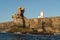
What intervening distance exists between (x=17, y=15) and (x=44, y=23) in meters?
20.6

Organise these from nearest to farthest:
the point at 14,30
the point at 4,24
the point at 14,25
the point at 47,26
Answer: the point at 14,30
the point at 14,25
the point at 47,26
the point at 4,24

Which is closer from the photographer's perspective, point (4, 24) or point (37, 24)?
point (37, 24)

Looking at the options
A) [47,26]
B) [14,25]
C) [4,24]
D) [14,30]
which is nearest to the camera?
[14,30]

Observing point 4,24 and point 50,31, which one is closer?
point 50,31

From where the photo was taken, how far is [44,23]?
489 ft

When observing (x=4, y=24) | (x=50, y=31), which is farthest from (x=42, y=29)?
(x=4, y=24)

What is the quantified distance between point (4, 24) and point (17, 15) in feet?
98.2

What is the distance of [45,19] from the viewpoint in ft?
485

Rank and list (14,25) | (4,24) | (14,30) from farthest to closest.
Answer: (4,24)
(14,25)
(14,30)

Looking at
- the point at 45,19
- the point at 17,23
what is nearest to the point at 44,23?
the point at 45,19

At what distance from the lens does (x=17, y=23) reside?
131500mm

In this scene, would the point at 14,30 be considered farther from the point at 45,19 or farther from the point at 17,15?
the point at 45,19

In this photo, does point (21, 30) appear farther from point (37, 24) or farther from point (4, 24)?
point (4, 24)

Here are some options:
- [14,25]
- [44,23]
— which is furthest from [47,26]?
[14,25]
